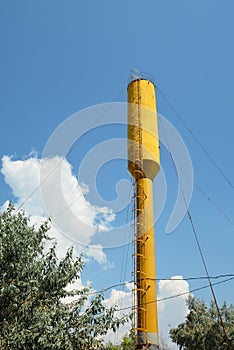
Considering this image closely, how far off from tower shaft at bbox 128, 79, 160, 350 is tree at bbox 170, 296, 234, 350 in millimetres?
14148

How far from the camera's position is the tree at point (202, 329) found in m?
29.3

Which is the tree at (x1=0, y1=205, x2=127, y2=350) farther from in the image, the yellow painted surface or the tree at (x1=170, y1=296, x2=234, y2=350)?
the tree at (x1=170, y1=296, x2=234, y2=350)

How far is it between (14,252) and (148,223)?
9.44m

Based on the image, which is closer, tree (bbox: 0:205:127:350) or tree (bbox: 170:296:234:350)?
tree (bbox: 0:205:127:350)

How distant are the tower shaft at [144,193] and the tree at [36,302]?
5161mm

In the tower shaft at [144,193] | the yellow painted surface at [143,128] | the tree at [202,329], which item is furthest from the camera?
the tree at [202,329]

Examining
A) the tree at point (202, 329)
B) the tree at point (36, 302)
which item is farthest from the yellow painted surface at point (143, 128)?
the tree at point (202, 329)

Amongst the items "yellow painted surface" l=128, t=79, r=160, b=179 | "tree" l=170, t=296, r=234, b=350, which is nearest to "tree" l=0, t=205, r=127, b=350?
"yellow painted surface" l=128, t=79, r=160, b=179

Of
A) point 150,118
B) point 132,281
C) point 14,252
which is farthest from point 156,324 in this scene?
point 150,118

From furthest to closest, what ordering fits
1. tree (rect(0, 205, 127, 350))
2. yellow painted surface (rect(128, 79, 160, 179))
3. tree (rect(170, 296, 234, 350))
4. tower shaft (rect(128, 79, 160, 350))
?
tree (rect(170, 296, 234, 350))
yellow painted surface (rect(128, 79, 160, 179))
tower shaft (rect(128, 79, 160, 350))
tree (rect(0, 205, 127, 350))

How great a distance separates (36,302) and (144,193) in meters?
10.0

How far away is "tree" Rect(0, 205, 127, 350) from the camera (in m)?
11.1

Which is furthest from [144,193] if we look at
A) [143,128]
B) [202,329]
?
[202,329]

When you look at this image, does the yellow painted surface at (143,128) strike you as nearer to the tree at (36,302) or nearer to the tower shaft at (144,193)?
the tower shaft at (144,193)
